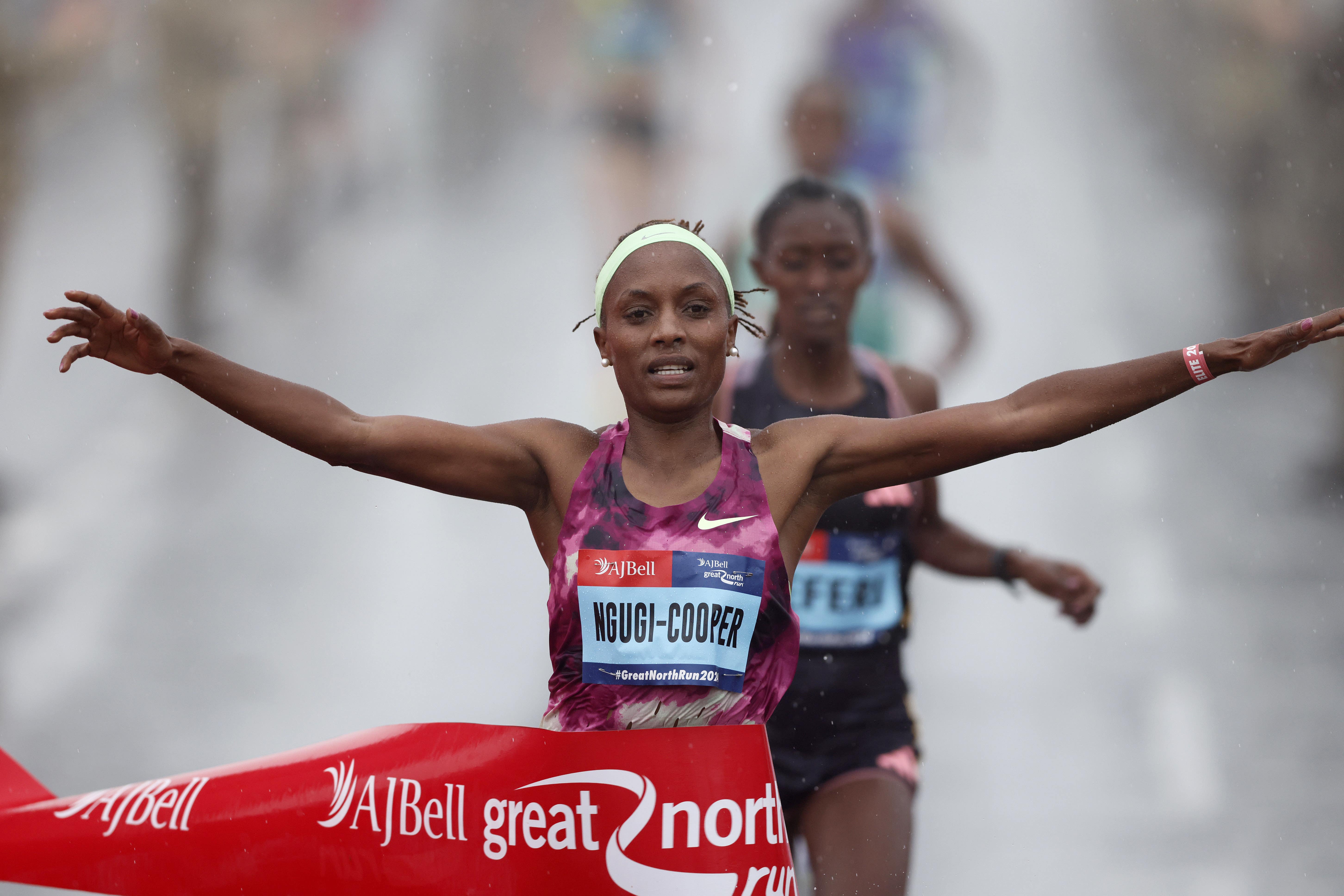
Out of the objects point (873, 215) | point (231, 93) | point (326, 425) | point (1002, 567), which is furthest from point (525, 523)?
point (326, 425)

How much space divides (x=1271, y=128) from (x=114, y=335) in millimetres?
11554

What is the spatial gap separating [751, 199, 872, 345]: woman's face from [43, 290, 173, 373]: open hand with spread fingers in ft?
8.02

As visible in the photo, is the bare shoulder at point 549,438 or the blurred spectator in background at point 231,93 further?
the blurred spectator in background at point 231,93

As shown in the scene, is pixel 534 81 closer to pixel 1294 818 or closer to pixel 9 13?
pixel 9 13

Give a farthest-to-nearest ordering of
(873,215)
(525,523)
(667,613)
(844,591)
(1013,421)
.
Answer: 1. (873,215)
2. (525,523)
3. (844,591)
4. (1013,421)
5. (667,613)

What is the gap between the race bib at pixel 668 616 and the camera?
258 cm

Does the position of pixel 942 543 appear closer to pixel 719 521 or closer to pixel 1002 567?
pixel 1002 567

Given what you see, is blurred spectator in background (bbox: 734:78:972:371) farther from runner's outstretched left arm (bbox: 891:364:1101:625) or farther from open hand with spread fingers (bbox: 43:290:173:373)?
open hand with spread fingers (bbox: 43:290:173:373)

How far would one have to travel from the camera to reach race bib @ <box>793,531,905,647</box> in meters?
4.28

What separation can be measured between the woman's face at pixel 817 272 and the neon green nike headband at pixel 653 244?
1.76 metres

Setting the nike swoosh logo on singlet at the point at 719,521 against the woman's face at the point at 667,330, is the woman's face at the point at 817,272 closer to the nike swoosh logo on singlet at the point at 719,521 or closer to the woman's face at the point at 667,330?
the woman's face at the point at 667,330

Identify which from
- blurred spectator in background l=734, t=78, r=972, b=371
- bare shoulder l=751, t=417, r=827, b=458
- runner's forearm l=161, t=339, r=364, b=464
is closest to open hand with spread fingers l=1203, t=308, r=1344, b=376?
bare shoulder l=751, t=417, r=827, b=458

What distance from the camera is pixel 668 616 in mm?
2588

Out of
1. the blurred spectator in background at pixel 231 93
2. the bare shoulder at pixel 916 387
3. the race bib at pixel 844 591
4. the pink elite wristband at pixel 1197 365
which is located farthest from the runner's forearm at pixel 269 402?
the blurred spectator in background at pixel 231 93
